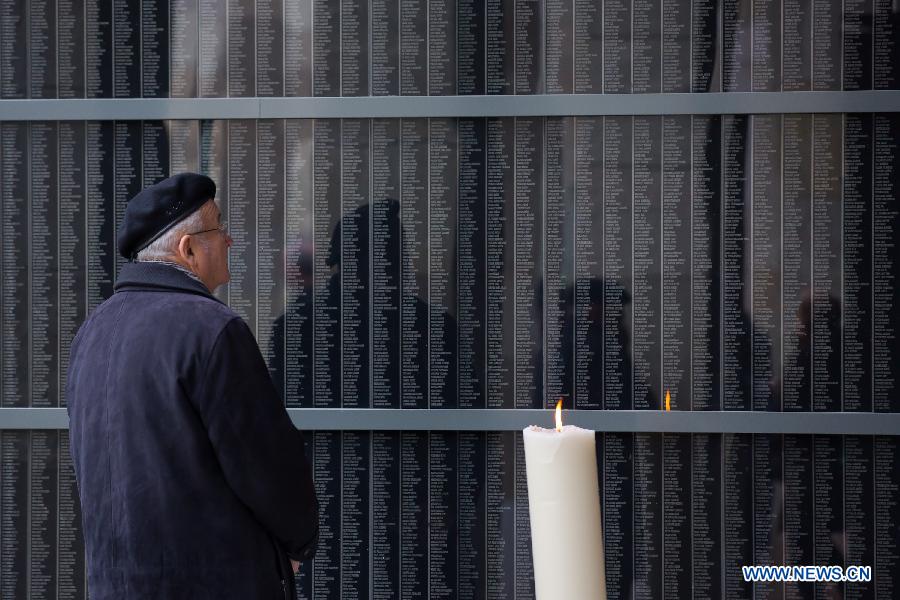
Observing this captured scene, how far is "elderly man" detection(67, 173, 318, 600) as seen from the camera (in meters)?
1.34

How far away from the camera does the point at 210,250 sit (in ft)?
4.92

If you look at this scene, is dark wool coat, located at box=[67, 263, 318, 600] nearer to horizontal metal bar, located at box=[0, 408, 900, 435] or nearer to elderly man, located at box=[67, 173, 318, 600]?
elderly man, located at box=[67, 173, 318, 600]

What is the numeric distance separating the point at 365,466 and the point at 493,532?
1.16ft

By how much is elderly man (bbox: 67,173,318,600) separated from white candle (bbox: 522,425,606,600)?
51 cm

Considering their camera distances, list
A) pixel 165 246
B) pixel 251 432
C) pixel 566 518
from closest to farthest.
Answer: pixel 566 518 → pixel 251 432 → pixel 165 246

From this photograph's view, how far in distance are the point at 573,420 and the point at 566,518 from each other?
1036mm

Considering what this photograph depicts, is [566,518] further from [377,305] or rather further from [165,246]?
[377,305]

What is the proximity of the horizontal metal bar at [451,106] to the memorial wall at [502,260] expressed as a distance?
28 millimetres

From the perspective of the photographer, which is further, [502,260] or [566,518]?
[502,260]

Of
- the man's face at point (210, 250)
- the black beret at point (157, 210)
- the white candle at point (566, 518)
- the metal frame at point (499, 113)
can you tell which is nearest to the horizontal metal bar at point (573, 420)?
the metal frame at point (499, 113)

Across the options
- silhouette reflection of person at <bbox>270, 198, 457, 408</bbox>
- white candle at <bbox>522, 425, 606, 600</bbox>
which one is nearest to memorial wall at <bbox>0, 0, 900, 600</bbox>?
silhouette reflection of person at <bbox>270, 198, 457, 408</bbox>

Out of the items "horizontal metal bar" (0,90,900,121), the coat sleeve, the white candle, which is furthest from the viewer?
"horizontal metal bar" (0,90,900,121)

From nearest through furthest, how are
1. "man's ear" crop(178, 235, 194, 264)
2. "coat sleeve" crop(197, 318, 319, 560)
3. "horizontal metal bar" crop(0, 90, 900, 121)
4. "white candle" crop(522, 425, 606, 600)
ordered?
1. "white candle" crop(522, 425, 606, 600)
2. "coat sleeve" crop(197, 318, 319, 560)
3. "man's ear" crop(178, 235, 194, 264)
4. "horizontal metal bar" crop(0, 90, 900, 121)

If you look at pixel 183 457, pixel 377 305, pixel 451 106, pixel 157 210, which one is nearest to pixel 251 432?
pixel 183 457
